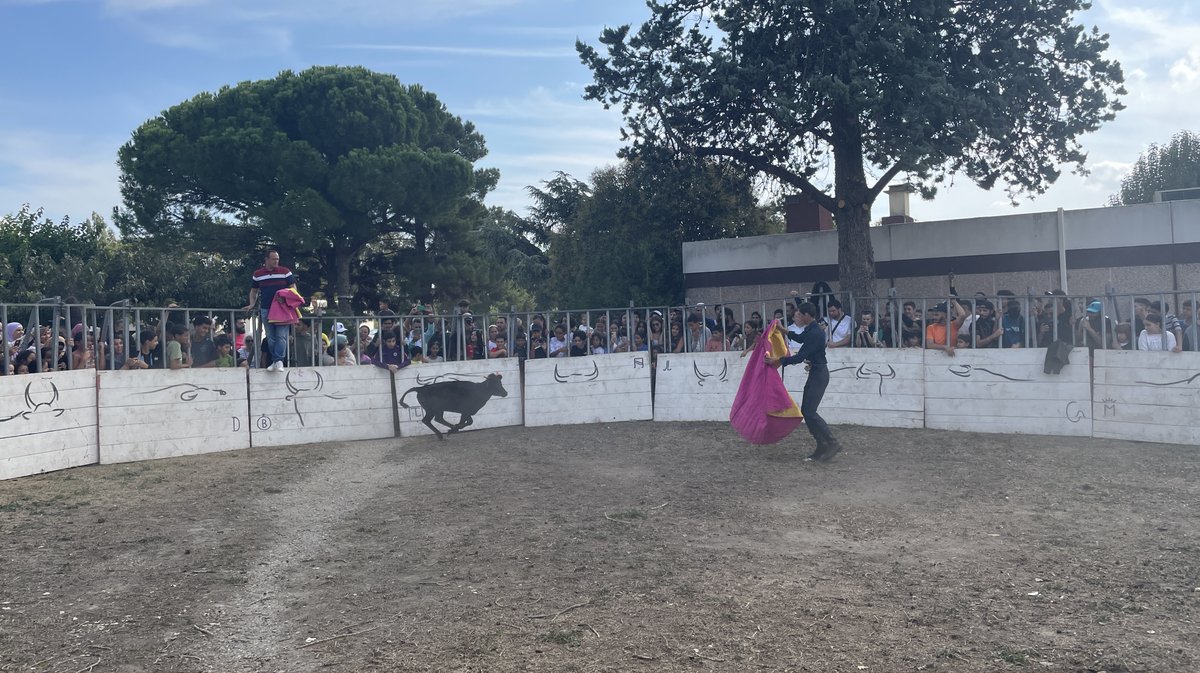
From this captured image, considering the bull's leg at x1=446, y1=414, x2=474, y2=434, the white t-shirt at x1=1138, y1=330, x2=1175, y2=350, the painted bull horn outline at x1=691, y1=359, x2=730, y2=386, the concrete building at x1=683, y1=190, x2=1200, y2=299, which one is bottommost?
the bull's leg at x1=446, y1=414, x2=474, y2=434

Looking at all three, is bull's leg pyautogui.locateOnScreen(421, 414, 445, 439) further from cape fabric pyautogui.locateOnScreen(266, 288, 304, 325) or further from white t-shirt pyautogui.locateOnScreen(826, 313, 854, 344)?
white t-shirt pyautogui.locateOnScreen(826, 313, 854, 344)

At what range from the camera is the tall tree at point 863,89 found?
19.2 m

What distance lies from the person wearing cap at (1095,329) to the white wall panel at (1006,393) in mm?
204

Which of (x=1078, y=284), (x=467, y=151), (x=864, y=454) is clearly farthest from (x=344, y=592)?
(x=467, y=151)

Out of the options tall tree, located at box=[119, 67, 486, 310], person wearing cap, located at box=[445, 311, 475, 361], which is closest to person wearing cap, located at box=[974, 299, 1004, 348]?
person wearing cap, located at box=[445, 311, 475, 361]

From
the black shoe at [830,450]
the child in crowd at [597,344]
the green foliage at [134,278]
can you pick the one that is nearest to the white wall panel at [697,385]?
the child in crowd at [597,344]

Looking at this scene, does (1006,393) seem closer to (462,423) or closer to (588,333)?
(588,333)

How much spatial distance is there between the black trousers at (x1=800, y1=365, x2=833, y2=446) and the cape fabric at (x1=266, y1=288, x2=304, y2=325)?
6.99 metres

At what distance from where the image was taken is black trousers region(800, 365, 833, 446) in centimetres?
1092

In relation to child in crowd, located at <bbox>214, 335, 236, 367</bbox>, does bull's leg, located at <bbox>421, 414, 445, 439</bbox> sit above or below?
below

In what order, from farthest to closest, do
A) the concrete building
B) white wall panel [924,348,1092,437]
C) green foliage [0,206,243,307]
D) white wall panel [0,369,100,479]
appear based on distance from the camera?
1. green foliage [0,206,243,307]
2. the concrete building
3. white wall panel [924,348,1092,437]
4. white wall panel [0,369,100,479]

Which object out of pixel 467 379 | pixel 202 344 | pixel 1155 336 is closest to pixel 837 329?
pixel 1155 336

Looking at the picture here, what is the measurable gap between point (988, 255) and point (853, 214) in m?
4.01

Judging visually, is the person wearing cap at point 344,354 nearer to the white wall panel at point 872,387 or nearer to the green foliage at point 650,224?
the white wall panel at point 872,387
